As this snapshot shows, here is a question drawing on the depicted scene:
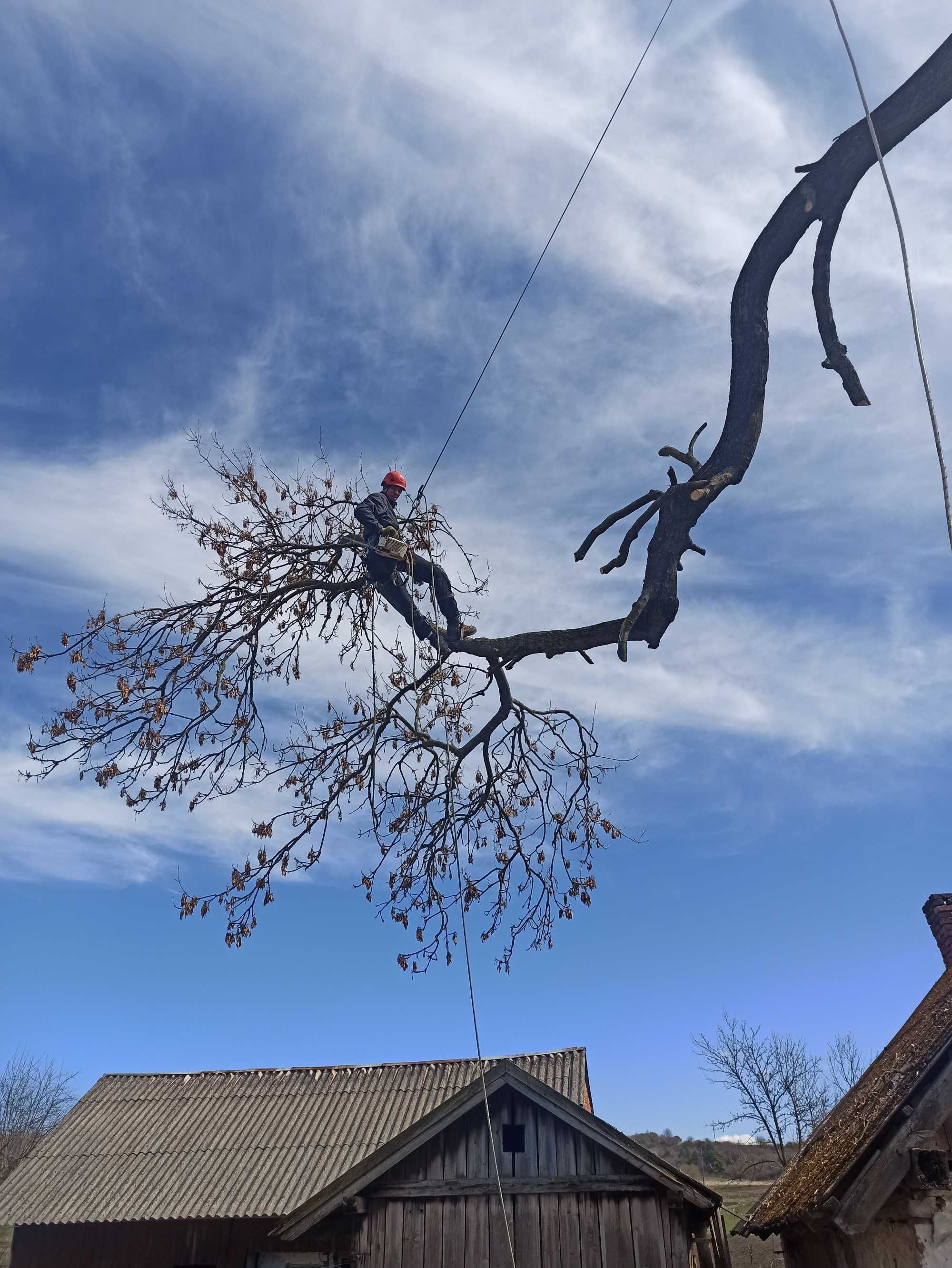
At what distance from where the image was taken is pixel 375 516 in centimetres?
702

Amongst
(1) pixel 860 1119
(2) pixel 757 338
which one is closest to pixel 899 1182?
(1) pixel 860 1119

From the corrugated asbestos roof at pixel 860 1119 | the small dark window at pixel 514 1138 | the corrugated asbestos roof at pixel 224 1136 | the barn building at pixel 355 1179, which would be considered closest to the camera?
the corrugated asbestos roof at pixel 860 1119

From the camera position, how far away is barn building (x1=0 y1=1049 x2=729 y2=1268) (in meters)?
9.98

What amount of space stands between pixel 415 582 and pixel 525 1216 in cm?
744

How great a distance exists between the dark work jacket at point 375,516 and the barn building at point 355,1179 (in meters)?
6.54

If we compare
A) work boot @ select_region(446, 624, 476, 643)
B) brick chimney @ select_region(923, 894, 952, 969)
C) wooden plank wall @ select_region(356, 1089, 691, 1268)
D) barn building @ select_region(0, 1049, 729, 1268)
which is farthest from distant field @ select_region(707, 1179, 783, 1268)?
work boot @ select_region(446, 624, 476, 643)

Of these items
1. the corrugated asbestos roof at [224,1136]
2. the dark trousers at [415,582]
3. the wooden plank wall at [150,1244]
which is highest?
the dark trousers at [415,582]

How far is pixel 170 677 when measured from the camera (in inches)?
291

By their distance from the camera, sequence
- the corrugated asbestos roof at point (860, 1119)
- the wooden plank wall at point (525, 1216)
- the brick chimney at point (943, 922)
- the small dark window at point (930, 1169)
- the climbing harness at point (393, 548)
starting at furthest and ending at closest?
1. the brick chimney at point (943, 922)
2. the wooden plank wall at point (525, 1216)
3. the corrugated asbestos roof at point (860, 1119)
4. the small dark window at point (930, 1169)
5. the climbing harness at point (393, 548)

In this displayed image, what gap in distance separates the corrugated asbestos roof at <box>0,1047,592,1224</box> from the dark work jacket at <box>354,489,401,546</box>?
12.1 m

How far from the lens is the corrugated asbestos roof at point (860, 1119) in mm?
7754

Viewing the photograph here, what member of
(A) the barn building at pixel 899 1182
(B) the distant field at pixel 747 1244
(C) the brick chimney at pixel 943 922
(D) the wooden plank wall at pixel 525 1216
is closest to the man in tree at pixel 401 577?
(A) the barn building at pixel 899 1182

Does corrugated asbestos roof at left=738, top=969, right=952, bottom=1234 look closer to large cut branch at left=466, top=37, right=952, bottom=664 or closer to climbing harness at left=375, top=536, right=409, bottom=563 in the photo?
large cut branch at left=466, top=37, right=952, bottom=664

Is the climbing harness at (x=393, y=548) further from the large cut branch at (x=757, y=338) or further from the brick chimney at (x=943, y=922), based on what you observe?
the brick chimney at (x=943, y=922)
